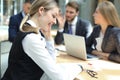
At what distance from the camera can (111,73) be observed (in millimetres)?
1842

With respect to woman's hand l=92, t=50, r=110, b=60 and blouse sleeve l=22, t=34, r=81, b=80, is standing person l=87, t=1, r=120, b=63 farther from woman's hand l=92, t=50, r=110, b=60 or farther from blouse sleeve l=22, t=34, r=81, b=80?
blouse sleeve l=22, t=34, r=81, b=80

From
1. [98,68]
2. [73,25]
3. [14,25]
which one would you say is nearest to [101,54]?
[98,68]

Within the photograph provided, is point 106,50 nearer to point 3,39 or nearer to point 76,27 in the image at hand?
point 76,27

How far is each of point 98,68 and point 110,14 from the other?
0.81 metres

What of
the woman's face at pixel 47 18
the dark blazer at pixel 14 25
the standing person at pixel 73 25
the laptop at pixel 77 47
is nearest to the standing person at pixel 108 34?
the laptop at pixel 77 47

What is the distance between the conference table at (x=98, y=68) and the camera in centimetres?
168

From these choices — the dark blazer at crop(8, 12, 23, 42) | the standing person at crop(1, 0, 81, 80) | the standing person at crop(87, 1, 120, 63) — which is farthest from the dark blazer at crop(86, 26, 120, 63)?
the dark blazer at crop(8, 12, 23, 42)

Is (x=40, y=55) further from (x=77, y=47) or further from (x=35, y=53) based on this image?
(x=77, y=47)

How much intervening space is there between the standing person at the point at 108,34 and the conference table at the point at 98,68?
5.6 inches

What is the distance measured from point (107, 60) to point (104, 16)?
1.56 feet

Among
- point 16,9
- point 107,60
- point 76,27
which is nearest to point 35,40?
point 107,60

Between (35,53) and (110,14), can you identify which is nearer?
(35,53)

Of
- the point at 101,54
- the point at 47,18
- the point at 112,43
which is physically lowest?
the point at 101,54

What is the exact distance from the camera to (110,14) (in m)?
2.46
